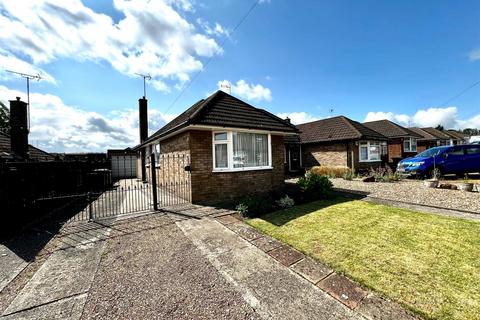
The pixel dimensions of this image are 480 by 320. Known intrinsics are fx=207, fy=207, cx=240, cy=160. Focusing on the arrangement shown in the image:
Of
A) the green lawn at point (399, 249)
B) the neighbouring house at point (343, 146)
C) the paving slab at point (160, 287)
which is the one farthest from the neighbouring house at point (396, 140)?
the paving slab at point (160, 287)

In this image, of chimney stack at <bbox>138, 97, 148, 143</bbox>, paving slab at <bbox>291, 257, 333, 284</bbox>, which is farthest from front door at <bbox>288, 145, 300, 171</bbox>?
paving slab at <bbox>291, 257, 333, 284</bbox>

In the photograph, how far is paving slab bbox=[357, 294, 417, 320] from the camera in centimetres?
244

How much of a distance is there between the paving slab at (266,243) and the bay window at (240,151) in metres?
4.34

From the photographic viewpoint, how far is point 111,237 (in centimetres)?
507

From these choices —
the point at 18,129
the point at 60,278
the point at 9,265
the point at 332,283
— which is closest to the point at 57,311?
the point at 60,278

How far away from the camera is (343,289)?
9.61 feet

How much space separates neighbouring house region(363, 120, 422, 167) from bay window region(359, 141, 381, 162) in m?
2.42

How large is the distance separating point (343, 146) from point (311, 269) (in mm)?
15623

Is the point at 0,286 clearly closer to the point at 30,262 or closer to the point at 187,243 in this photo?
the point at 30,262

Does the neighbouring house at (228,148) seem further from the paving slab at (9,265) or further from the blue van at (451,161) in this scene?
the blue van at (451,161)

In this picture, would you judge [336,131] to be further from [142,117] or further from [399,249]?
[142,117]

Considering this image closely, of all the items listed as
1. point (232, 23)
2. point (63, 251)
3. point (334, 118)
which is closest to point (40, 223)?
point (63, 251)

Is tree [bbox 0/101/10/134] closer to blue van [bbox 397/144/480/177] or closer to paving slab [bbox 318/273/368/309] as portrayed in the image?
paving slab [bbox 318/273/368/309]

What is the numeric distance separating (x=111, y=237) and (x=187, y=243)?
79.7 inches
